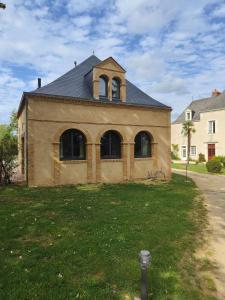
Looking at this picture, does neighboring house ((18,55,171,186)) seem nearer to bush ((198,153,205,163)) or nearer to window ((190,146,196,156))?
bush ((198,153,205,163))

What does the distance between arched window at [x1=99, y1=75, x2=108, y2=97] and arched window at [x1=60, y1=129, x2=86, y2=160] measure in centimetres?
322

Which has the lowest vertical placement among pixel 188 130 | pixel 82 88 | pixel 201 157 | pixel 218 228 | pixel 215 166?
pixel 218 228

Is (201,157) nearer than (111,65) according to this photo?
No

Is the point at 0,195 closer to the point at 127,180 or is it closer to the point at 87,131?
the point at 87,131

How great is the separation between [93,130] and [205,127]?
28.4 m

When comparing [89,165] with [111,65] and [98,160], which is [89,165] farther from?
[111,65]

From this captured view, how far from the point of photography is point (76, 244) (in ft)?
19.8

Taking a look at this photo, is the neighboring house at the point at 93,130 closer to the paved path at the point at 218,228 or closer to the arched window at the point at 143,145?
the arched window at the point at 143,145

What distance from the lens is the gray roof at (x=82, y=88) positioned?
49.3 ft

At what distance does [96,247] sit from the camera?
19.4 ft

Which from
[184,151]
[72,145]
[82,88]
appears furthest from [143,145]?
[184,151]

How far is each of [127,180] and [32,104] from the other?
784cm

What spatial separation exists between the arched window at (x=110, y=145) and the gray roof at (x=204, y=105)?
25.4 meters

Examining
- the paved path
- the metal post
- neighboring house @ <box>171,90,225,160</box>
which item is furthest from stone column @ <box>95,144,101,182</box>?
neighboring house @ <box>171,90,225,160</box>
